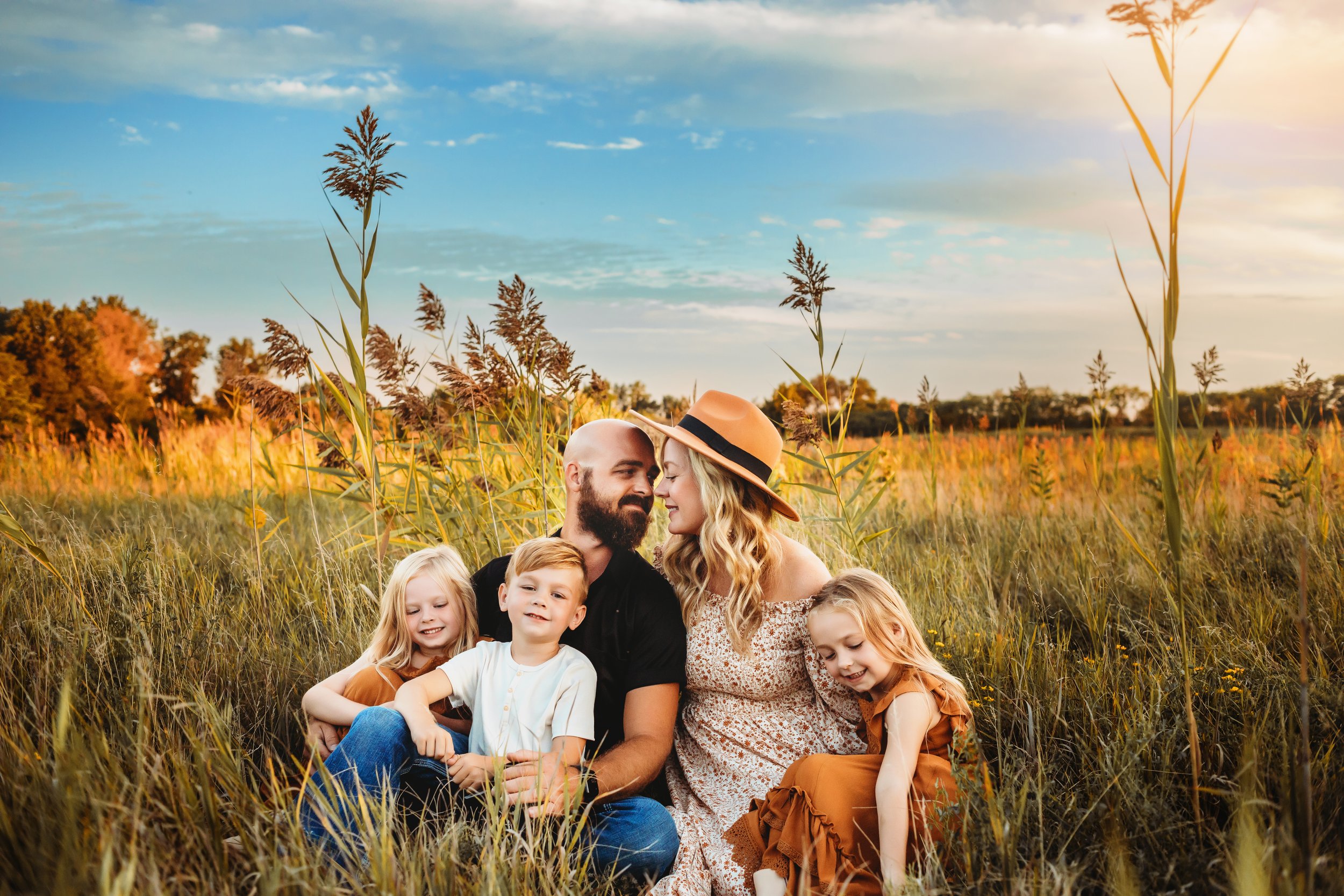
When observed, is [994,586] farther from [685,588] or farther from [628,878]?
[628,878]

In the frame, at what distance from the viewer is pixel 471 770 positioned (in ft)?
7.97

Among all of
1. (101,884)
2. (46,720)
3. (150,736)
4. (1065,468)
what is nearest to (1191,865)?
(101,884)

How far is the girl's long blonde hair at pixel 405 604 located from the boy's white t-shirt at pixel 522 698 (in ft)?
0.79

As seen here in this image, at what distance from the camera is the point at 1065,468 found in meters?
9.71

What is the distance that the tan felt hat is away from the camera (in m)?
2.87

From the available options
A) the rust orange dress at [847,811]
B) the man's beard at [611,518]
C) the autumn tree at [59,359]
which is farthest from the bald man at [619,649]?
the autumn tree at [59,359]

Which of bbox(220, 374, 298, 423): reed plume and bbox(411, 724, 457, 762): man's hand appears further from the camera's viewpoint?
bbox(220, 374, 298, 423): reed plume

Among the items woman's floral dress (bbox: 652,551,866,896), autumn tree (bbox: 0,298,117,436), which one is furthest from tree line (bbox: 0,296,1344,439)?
woman's floral dress (bbox: 652,551,866,896)

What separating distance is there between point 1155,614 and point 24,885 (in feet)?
16.0

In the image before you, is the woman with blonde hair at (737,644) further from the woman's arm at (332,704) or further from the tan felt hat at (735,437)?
the woman's arm at (332,704)

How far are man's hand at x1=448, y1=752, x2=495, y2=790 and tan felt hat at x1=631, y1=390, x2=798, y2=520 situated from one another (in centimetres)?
126

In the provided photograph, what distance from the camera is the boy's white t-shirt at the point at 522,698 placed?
259cm

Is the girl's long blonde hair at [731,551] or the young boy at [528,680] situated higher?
the girl's long blonde hair at [731,551]

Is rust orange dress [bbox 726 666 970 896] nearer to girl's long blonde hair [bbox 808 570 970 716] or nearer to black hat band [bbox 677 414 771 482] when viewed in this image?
girl's long blonde hair [bbox 808 570 970 716]
